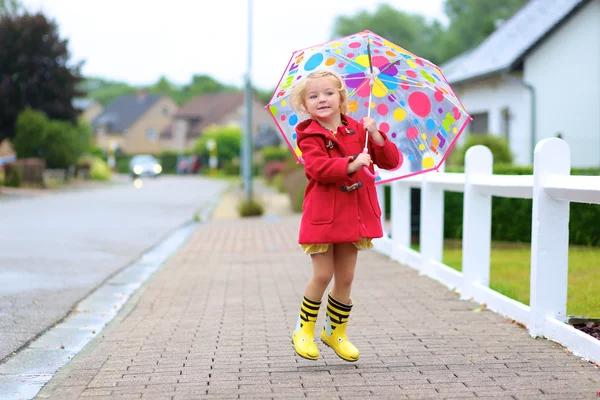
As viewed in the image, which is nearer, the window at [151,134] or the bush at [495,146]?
the bush at [495,146]

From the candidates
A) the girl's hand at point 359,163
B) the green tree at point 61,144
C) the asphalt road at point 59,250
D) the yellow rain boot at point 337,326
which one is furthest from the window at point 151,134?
the girl's hand at point 359,163

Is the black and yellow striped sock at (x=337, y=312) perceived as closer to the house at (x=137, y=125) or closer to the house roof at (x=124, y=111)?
Answer: the house at (x=137, y=125)

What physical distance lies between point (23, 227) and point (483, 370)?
11.9 meters

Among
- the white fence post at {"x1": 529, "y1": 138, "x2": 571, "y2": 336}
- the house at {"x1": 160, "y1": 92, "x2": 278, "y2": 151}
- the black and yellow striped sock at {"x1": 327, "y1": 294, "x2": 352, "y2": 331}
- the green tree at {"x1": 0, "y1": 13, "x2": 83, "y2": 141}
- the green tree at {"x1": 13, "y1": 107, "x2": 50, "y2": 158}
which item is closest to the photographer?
the black and yellow striped sock at {"x1": 327, "y1": 294, "x2": 352, "y2": 331}

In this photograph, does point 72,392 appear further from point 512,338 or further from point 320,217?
point 512,338

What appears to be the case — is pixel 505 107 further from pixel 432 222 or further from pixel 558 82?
pixel 432 222

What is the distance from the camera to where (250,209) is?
19594 mm

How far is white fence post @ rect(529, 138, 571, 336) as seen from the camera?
5266mm

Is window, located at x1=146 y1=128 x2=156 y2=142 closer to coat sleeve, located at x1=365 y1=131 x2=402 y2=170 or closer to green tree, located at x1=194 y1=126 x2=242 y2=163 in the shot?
green tree, located at x1=194 y1=126 x2=242 y2=163

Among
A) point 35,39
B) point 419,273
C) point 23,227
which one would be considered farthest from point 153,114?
point 419,273

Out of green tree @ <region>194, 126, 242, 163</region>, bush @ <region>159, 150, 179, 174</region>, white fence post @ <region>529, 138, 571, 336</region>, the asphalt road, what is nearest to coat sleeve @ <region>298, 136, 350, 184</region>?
white fence post @ <region>529, 138, 571, 336</region>

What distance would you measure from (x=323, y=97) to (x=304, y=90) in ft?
0.48

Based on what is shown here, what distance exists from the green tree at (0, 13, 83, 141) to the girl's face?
33.2 meters

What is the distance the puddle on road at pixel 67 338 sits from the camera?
4.42m
